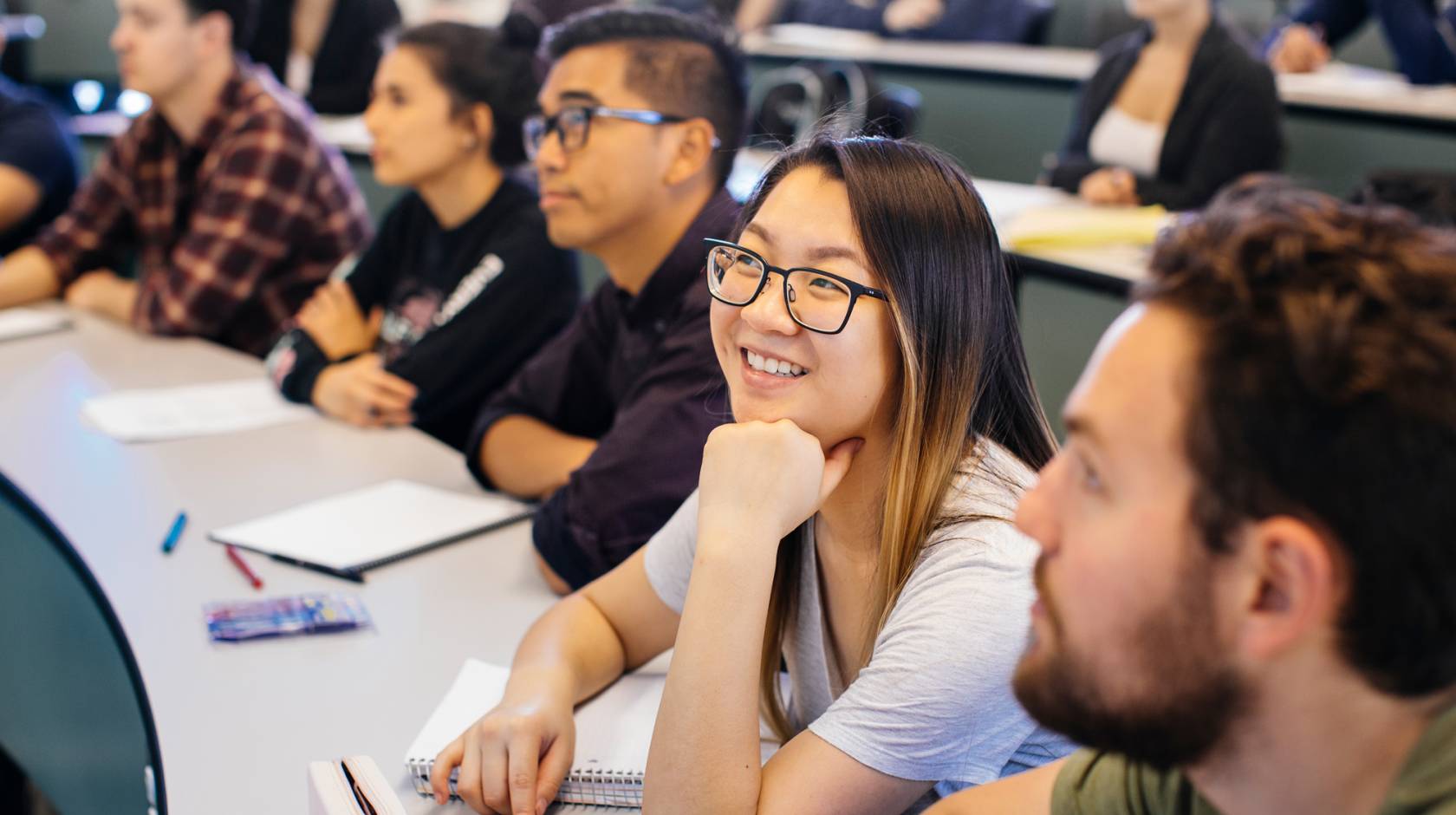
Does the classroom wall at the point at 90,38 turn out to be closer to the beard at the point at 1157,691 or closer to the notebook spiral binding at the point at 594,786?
the notebook spiral binding at the point at 594,786

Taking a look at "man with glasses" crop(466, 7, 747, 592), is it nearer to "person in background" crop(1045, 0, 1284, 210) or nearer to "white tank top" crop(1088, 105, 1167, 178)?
"person in background" crop(1045, 0, 1284, 210)

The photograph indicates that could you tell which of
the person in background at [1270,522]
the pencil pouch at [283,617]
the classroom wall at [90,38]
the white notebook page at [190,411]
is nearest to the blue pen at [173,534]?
the pencil pouch at [283,617]

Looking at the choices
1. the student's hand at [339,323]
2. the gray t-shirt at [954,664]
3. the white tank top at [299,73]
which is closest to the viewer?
the gray t-shirt at [954,664]

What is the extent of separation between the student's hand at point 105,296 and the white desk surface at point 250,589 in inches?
11.7

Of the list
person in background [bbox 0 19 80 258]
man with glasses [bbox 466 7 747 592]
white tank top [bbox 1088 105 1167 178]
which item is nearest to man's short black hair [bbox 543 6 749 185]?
man with glasses [bbox 466 7 747 592]

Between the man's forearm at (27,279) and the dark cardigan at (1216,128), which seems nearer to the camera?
the man's forearm at (27,279)

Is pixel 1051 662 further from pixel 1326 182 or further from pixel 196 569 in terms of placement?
pixel 1326 182

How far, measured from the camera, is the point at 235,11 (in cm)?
277

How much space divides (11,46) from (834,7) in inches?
140

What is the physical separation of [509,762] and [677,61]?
1097 millimetres

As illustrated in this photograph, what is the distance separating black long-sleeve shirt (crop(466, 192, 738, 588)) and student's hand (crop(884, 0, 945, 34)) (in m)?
4.23

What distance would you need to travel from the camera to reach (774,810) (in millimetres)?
949

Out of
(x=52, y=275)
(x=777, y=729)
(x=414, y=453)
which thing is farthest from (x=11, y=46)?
(x=777, y=729)

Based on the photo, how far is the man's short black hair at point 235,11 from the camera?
2695 mm
